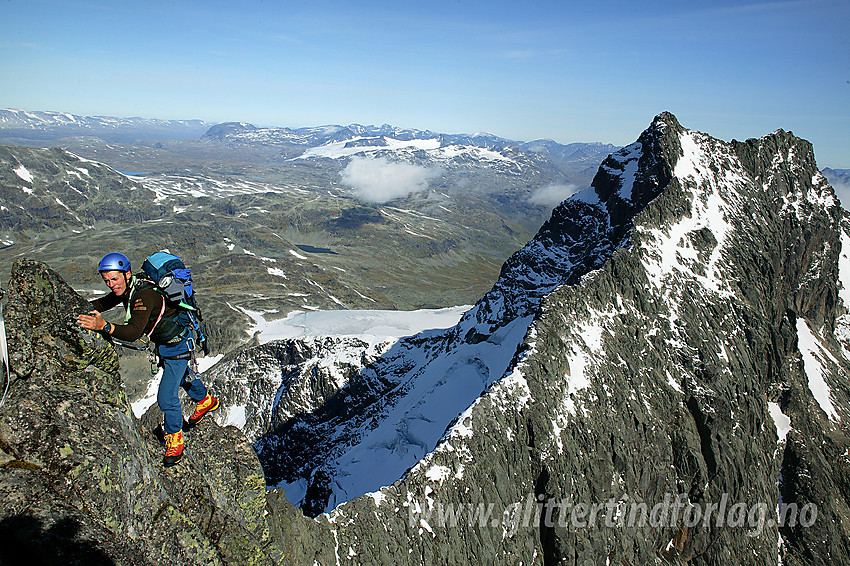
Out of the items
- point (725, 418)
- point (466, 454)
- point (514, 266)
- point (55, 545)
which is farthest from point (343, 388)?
point (55, 545)

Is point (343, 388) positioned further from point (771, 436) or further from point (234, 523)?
point (234, 523)

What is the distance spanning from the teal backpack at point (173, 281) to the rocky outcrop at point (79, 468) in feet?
7.29

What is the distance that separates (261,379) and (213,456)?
10380cm

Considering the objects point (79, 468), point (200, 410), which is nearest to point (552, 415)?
point (200, 410)

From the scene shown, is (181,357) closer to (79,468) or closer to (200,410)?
(200,410)

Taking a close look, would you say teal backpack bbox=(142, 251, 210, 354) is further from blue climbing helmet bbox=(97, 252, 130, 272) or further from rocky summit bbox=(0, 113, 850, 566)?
rocky summit bbox=(0, 113, 850, 566)

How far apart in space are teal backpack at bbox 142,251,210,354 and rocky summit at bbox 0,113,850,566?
7.58ft

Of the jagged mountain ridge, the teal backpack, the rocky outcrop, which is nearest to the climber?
the teal backpack

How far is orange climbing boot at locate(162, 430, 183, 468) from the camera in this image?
13.8 meters

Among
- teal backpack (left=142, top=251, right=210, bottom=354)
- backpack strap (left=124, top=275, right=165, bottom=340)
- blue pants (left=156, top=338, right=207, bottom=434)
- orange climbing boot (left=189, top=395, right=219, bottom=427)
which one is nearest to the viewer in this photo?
backpack strap (left=124, top=275, right=165, bottom=340)

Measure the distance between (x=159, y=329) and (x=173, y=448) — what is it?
395 cm

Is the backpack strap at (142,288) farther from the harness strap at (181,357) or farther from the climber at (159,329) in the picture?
the harness strap at (181,357)

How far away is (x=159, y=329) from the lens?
1282 cm

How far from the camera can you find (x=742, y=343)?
74.2 metres
